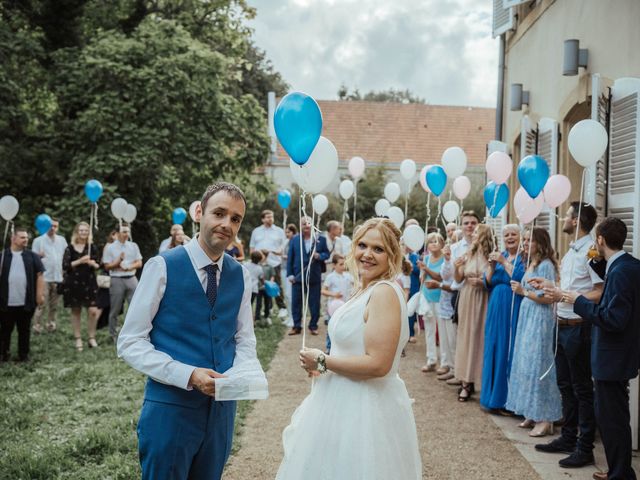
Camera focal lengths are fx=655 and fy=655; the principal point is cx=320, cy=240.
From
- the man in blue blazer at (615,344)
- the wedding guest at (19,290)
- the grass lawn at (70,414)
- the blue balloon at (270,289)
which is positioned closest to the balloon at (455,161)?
the grass lawn at (70,414)

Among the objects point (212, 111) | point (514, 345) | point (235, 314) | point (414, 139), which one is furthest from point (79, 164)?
point (414, 139)

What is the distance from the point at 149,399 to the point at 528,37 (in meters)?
9.22

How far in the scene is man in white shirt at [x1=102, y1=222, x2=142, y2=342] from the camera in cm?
1066

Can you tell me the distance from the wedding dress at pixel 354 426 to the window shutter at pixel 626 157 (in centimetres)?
358

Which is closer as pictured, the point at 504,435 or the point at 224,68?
the point at 504,435

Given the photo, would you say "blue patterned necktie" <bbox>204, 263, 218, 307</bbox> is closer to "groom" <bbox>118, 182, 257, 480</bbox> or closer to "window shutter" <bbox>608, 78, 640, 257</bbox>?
"groom" <bbox>118, 182, 257, 480</bbox>

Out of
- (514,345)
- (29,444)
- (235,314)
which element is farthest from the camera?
(514,345)

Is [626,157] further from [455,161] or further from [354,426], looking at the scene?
[354,426]

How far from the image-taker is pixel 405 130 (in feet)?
117

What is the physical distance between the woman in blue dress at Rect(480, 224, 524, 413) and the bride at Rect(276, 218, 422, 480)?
12.6ft

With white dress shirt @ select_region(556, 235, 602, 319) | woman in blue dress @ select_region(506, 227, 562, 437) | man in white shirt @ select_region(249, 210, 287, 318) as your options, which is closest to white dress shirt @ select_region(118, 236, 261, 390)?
white dress shirt @ select_region(556, 235, 602, 319)

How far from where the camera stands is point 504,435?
20.9 feet

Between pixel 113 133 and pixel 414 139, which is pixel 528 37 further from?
pixel 414 139

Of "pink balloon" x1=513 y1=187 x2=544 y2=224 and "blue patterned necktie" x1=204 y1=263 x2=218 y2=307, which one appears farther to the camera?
"pink balloon" x1=513 y1=187 x2=544 y2=224
